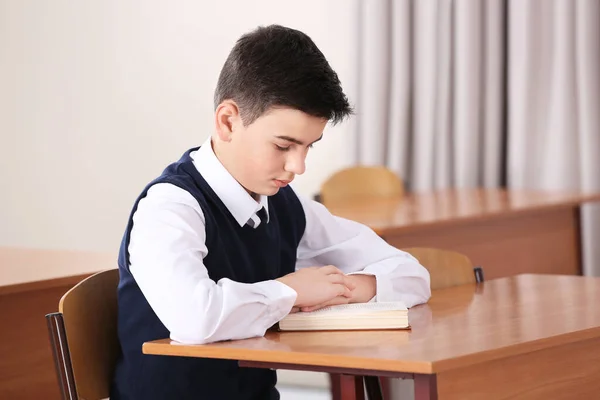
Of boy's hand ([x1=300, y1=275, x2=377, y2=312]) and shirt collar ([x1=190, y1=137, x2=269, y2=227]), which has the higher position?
shirt collar ([x1=190, y1=137, x2=269, y2=227])

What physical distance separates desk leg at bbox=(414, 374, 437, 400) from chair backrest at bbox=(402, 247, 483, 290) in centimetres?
84

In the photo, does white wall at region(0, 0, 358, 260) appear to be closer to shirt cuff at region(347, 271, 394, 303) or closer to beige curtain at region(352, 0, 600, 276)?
beige curtain at region(352, 0, 600, 276)

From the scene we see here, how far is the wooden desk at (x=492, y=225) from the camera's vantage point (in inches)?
127

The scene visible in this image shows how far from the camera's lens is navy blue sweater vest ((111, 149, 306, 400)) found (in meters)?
1.76

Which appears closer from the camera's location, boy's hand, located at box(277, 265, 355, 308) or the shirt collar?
boy's hand, located at box(277, 265, 355, 308)

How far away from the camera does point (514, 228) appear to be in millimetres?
3568

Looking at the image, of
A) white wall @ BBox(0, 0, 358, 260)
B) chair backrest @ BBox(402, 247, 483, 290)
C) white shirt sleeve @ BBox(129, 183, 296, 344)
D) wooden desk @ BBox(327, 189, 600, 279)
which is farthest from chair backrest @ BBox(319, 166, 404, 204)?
white shirt sleeve @ BBox(129, 183, 296, 344)

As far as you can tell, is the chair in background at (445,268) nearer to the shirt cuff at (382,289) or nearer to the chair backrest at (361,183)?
the shirt cuff at (382,289)

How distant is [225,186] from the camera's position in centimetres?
183

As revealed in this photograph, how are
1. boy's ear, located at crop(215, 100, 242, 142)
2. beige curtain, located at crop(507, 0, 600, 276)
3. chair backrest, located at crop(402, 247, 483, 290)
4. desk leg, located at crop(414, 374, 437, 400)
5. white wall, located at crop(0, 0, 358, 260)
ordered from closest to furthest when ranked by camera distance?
desk leg, located at crop(414, 374, 437, 400)
boy's ear, located at crop(215, 100, 242, 142)
chair backrest, located at crop(402, 247, 483, 290)
beige curtain, located at crop(507, 0, 600, 276)
white wall, located at crop(0, 0, 358, 260)

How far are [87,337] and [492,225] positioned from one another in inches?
79.1

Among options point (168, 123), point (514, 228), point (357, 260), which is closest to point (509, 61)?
point (514, 228)

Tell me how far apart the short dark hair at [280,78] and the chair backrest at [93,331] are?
416 mm

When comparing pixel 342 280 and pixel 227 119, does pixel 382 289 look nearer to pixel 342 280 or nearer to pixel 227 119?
pixel 342 280
